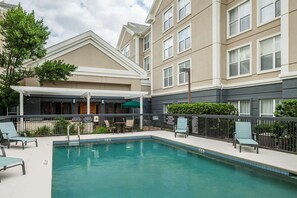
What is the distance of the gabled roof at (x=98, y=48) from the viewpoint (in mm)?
16469

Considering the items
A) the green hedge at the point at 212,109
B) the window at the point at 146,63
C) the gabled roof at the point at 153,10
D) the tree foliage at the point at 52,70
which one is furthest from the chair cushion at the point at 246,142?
the window at the point at 146,63

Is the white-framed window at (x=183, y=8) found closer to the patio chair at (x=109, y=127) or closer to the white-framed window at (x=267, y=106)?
the white-framed window at (x=267, y=106)

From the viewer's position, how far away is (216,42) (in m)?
14.1

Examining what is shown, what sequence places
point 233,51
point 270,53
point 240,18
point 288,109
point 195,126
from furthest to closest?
1. point 233,51
2. point 240,18
3. point 195,126
4. point 270,53
5. point 288,109

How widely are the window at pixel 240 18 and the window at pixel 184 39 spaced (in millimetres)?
3402

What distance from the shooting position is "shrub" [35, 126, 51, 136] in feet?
40.7

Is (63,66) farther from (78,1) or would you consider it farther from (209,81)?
(209,81)

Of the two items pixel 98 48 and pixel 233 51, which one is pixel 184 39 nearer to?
pixel 233 51

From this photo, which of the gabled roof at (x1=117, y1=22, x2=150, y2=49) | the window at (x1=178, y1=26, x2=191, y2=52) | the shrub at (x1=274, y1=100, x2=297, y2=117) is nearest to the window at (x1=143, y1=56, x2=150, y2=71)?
the gabled roof at (x1=117, y1=22, x2=150, y2=49)

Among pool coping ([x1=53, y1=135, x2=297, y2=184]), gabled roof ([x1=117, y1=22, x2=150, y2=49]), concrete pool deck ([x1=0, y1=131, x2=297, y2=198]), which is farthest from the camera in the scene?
gabled roof ([x1=117, y1=22, x2=150, y2=49])

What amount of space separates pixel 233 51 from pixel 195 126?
5.58 metres

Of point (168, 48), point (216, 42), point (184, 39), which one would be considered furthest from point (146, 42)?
point (216, 42)

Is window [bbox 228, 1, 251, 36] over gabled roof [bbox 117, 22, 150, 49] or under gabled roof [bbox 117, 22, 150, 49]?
under

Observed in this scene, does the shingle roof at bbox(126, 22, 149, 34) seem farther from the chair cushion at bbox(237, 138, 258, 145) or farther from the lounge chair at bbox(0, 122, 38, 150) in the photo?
the chair cushion at bbox(237, 138, 258, 145)
